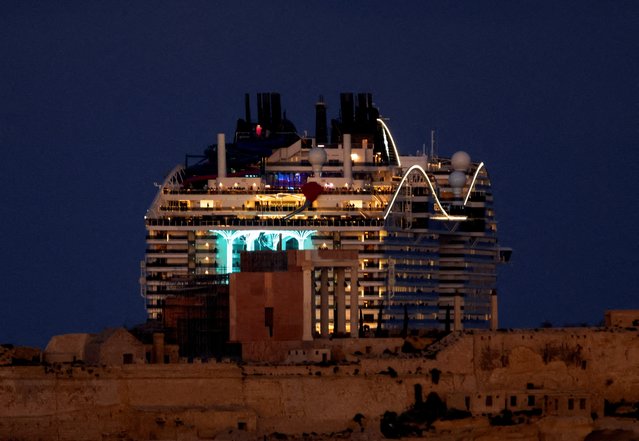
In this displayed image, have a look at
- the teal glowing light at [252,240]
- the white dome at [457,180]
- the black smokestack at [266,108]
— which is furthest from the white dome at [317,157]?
the black smokestack at [266,108]

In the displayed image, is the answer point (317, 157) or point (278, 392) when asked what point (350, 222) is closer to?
point (317, 157)

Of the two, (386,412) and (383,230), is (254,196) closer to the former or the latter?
(383,230)

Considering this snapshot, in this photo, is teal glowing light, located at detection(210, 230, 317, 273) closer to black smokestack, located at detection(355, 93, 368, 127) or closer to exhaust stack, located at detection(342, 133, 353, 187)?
exhaust stack, located at detection(342, 133, 353, 187)

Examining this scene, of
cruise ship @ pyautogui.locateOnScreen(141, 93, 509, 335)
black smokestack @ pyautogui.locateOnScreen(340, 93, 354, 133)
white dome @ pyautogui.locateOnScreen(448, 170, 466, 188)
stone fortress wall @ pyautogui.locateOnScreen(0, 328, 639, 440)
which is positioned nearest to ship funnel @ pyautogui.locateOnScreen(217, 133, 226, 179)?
cruise ship @ pyautogui.locateOnScreen(141, 93, 509, 335)

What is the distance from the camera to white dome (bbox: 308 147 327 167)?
512ft

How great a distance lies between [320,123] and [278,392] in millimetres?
42299

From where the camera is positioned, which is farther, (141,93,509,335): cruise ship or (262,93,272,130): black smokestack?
(262,93,272,130): black smokestack

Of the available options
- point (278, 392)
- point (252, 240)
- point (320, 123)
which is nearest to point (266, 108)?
point (320, 123)

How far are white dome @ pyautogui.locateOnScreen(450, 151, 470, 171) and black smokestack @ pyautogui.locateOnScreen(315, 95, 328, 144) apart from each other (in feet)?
23.5

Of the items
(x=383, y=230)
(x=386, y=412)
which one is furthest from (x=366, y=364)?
(x=383, y=230)

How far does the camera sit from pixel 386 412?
403ft

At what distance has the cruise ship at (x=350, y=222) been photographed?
152375 millimetres

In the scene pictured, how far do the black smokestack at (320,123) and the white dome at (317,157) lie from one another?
5.92 metres

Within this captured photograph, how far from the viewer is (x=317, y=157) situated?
156125mm
